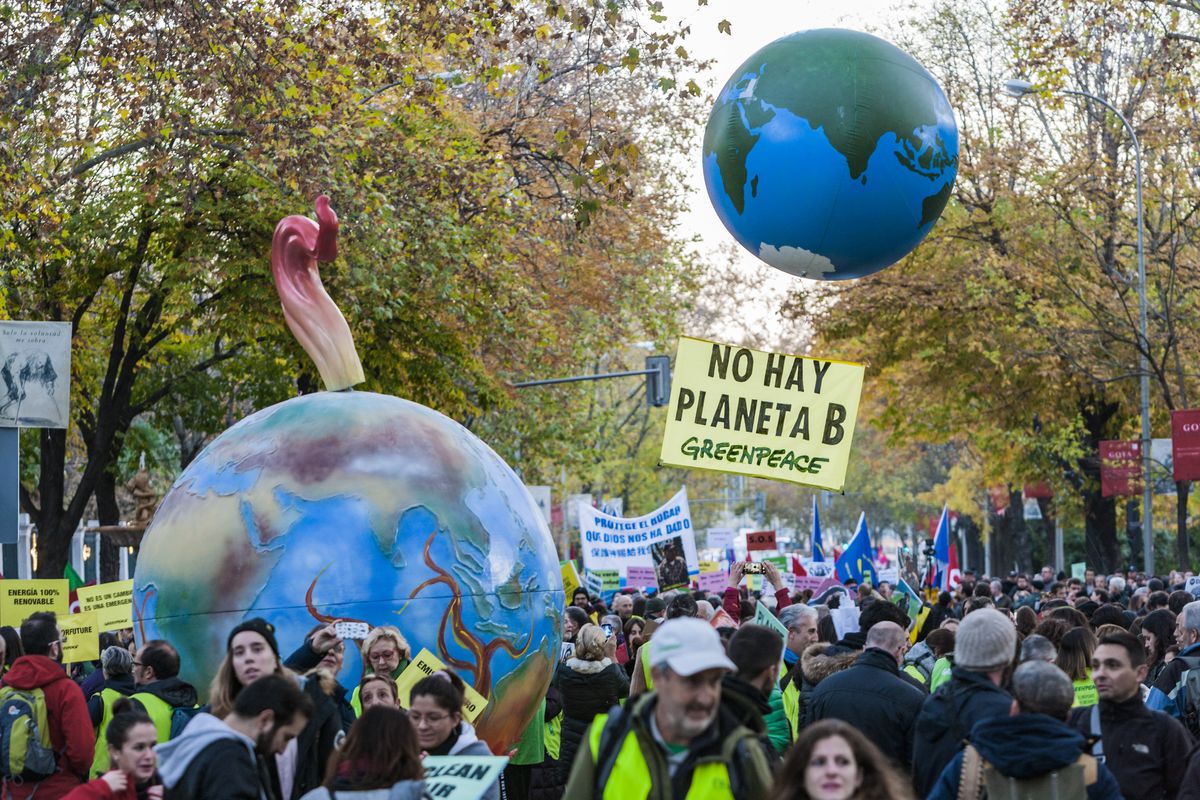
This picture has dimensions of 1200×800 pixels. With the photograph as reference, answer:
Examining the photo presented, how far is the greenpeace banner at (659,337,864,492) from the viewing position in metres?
13.4

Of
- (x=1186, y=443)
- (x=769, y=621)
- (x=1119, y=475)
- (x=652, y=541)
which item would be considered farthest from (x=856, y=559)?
(x=769, y=621)

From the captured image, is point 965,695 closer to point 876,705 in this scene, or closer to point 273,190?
point 876,705

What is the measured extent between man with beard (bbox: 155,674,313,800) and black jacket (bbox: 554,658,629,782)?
450 centimetres

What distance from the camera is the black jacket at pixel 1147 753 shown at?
6781 mm

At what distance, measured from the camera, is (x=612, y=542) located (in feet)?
69.4

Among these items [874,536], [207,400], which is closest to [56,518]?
[207,400]

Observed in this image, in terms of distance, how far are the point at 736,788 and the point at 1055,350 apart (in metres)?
25.7

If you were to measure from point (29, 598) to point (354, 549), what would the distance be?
5.90m

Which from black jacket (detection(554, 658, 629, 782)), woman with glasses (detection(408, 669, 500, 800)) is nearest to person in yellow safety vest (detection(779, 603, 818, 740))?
black jacket (detection(554, 658, 629, 782))

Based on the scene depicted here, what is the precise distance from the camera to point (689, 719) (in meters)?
4.84

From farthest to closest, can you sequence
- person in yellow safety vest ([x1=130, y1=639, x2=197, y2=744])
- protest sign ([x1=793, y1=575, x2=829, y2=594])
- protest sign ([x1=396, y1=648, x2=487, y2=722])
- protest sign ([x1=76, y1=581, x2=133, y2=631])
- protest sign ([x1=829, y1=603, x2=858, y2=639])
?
protest sign ([x1=793, y1=575, x2=829, y2=594]), protest sign ([x1=829, y1=603, x2=858, y2=639]), protest sign ([x1=76, y1=581, x2=133, y2=631]), protest sign ([x1=396, y1=648, x2=487, y2=722]), person in yellow safety vest ([x1=130, y1=639, x2=197, y2=744])

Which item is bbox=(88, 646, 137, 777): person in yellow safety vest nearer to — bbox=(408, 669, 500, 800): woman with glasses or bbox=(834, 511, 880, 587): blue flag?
bbox=(408, 669, 500, 800): woman with glasses

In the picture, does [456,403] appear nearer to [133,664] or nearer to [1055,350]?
[1055,350]

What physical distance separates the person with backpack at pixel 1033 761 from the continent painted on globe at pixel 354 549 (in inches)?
144
